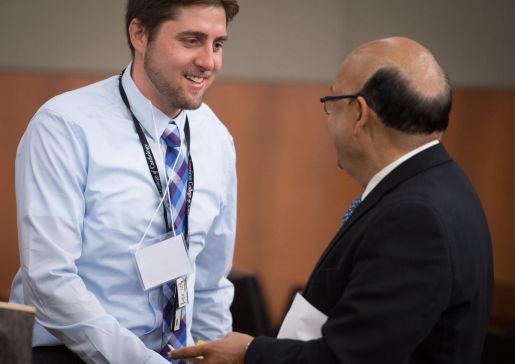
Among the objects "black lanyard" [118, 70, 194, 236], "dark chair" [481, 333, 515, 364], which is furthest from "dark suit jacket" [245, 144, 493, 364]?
"dark chair" [481, 333, 515, 364]

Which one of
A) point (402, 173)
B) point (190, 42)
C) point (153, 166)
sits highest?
point (190, 42)

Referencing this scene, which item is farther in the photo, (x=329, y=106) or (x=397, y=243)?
(x=329, y=106)

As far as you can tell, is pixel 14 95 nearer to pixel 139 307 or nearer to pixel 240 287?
pixel 240 287

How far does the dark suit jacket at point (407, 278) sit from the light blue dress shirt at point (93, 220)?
20.3 inches

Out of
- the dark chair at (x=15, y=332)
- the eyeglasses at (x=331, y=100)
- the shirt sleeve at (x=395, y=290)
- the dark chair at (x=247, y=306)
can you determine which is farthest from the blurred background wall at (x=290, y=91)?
the dark chair at (x=15, y=332)

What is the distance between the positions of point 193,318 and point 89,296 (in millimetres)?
505

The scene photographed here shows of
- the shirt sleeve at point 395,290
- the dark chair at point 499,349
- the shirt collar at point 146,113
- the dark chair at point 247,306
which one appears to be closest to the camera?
the shirt sleeve at point 395,290

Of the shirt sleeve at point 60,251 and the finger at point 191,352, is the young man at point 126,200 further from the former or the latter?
the finger at point 191,352

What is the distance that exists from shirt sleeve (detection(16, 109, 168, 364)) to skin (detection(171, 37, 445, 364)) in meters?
0.44

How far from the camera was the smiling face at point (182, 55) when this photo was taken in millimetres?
2117

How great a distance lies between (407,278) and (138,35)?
3.69 ft

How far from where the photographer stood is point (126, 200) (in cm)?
207

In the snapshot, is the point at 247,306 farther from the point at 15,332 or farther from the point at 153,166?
the point at 15,332

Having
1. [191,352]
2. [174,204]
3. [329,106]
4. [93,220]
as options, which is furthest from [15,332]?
[329,106]
